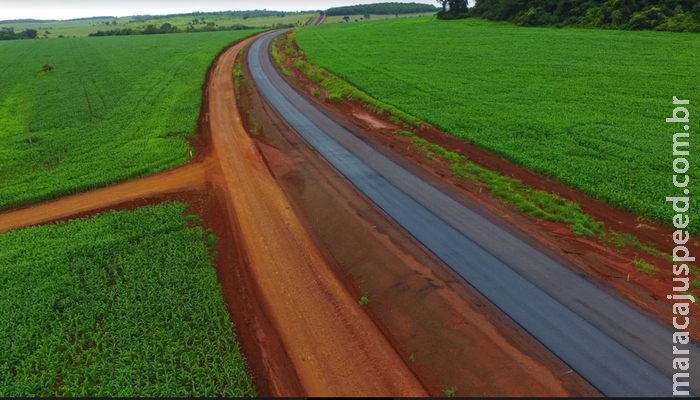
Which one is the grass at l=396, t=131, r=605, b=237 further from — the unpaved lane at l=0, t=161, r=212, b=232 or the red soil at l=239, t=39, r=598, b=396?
the unpaved lane at l=0, t=161, r=212, b=232

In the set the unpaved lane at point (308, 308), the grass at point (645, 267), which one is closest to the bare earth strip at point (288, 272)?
the unpaved lane at point (308, 308)

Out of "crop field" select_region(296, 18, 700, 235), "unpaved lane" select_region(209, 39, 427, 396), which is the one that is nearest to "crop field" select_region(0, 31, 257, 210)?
"unpaved lane" select_region(209, 39, 427, 396)

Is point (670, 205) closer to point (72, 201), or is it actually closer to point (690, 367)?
point (690, 367)

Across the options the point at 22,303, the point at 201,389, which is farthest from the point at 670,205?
the point at 22,303

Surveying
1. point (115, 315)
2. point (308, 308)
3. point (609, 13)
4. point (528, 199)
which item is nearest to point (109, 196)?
point (115, 315)

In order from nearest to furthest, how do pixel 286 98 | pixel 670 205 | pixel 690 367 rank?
pixel 690 367 → pixel 670 205 → pixel 286 98

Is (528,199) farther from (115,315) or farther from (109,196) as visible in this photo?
(109,196)

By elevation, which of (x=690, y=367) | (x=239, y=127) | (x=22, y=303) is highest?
(x=239, y=127)
